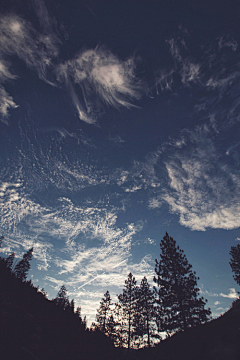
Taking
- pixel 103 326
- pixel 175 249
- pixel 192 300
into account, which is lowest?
pixel 103 326

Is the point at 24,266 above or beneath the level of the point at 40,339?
above

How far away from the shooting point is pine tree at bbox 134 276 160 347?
66.2 feet

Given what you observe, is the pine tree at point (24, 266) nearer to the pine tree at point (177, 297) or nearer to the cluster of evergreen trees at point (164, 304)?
the cluster of evergreen trees at point (164, 304)

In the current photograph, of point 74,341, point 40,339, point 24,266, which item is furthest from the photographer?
point 24,266

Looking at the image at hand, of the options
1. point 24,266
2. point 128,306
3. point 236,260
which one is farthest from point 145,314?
point 24,266

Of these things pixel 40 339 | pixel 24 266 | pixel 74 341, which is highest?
pixel 24 266

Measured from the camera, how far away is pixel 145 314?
2123cm

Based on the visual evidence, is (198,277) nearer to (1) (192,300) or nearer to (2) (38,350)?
(1) (192,300)

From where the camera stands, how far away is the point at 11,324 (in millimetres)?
12609

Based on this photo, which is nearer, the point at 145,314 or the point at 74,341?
the point at 74,341

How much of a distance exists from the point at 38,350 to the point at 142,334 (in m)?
15.9

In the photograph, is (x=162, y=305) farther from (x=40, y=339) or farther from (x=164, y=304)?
(x=40, y=339)

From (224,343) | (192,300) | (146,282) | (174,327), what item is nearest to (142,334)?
(146,282)

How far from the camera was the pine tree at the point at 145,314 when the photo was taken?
795 inches
